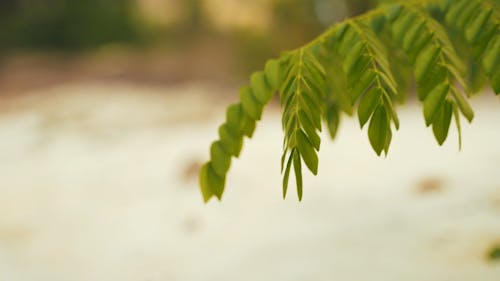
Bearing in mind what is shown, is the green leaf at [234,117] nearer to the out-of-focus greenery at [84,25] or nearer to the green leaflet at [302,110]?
the green leaflet at [302,110]

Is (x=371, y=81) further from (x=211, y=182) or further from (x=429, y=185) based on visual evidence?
(x=429, y=185)

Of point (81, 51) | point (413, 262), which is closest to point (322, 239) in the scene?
point (413, 262)

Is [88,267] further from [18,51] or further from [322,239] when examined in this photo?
[18,51]

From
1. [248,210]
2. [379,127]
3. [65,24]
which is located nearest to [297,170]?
[379,127]

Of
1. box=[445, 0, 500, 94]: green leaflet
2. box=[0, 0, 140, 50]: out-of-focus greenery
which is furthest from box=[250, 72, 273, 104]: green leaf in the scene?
box=[0, 0, 140, 50]: out-of-focus greenery

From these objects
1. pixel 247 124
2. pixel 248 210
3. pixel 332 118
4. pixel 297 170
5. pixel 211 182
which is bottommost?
pixel 297 170

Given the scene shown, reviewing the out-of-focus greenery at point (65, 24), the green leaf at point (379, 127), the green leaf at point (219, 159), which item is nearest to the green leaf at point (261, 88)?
the green leaf at point (219, 159)

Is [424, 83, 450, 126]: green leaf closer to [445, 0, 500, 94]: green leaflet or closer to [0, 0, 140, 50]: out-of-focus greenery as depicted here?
[445, 0, 500, 94]: green leaflet
